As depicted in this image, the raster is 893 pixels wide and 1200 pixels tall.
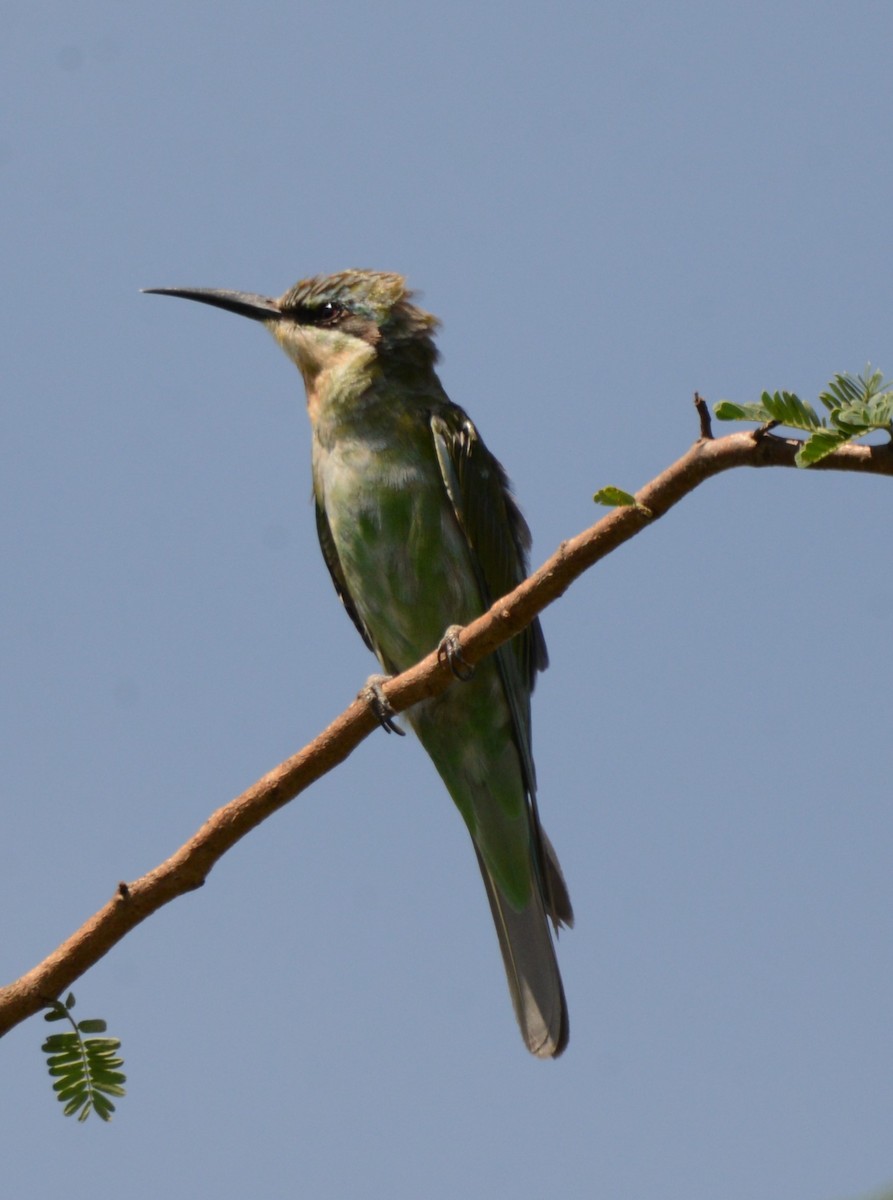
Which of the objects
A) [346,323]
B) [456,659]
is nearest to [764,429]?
[456,659]

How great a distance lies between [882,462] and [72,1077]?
215cm

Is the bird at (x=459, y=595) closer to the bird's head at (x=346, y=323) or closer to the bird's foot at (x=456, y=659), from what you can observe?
the bird's head at (x=346, y=323)

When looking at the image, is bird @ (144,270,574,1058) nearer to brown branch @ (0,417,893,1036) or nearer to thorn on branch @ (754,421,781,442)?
brown branch @ (0,417,893,1036)

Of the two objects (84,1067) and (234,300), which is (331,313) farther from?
(84,1067)

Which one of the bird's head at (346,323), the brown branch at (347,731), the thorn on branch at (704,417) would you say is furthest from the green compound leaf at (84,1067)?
the bird's head at (346,323)

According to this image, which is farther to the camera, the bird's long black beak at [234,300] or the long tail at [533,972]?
the bird's long black beak at [234,300]

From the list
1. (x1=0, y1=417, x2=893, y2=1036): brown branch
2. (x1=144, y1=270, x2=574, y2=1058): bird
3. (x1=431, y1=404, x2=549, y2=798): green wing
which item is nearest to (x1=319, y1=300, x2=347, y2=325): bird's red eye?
(x1=144, y1=270, x2=574, y2=1058): bird

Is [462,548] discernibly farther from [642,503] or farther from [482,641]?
[642,503]

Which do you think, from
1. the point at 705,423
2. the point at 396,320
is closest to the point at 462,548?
the point at 396,320

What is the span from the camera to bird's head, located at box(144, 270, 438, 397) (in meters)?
6.19

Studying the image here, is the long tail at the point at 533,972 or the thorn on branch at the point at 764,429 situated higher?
the thorn on branch at the point at 764,429

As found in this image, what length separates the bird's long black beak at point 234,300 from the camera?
6676 mm

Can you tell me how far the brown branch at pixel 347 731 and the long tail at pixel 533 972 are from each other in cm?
199

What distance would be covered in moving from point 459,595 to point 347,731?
6.63 ft
